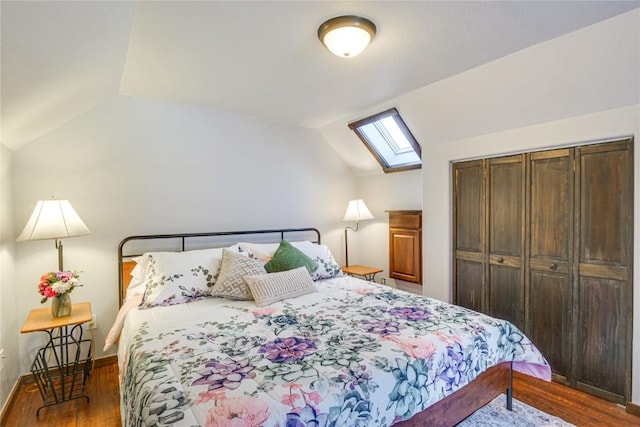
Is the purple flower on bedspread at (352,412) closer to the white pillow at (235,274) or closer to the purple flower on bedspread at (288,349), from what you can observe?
the purple flower on bedspread at (288,349)

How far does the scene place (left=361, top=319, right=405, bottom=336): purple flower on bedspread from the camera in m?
1.79

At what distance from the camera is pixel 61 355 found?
7.60 ft

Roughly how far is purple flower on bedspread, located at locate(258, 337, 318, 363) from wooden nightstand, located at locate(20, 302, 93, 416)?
1490mm

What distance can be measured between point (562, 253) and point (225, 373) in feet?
8.35

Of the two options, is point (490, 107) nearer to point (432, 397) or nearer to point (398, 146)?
point (398, 146)

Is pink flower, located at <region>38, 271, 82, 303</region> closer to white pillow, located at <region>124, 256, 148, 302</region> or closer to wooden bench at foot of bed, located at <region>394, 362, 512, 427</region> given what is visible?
white pillow, located at <region>124, 256, 148, 302</region>

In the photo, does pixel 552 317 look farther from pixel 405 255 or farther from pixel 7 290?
pixel 7 290

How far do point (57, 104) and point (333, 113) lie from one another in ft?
7.74

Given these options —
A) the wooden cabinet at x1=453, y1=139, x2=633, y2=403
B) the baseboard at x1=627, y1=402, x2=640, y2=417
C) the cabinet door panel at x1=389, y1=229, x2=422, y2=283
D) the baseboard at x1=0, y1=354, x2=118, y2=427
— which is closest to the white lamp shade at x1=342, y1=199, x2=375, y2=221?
the cabinet door panel at x1=389, y1=229, x2=422, y2=283

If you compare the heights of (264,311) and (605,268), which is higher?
(605,268)

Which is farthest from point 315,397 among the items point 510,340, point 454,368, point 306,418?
point 510,340

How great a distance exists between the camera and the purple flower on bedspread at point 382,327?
179cm

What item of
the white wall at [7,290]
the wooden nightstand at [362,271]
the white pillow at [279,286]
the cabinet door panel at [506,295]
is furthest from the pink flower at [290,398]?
the wooden nightstand at [362,271]

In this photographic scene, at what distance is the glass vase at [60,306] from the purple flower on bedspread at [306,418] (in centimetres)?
207
